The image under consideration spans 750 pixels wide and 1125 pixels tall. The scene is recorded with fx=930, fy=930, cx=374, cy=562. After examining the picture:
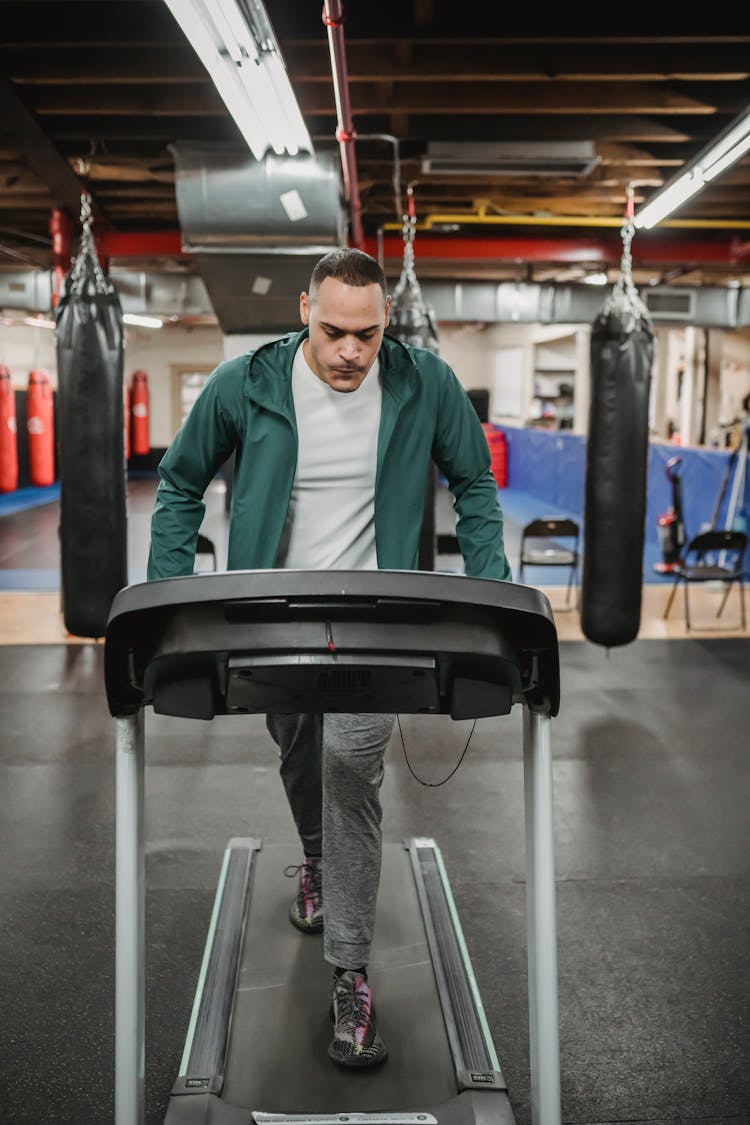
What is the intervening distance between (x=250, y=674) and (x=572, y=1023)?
4.24 feet

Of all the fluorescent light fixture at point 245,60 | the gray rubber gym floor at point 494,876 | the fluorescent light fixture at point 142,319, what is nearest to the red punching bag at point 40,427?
the fluorescent light fixture at point 142,319

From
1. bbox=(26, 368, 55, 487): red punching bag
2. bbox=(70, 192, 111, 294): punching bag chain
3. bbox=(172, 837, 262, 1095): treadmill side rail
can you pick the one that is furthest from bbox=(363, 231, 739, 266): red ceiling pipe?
bbox=(26, 368, 55, 487): red punching bag

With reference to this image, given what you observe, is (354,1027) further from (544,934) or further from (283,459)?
(283,459)

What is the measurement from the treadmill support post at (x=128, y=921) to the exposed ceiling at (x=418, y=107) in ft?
10.6

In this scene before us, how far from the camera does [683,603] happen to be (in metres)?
6.72

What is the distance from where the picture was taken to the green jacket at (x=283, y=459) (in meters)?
1.75

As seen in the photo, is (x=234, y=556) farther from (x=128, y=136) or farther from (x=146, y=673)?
(x=128, y=136)

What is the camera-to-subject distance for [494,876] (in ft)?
8.92

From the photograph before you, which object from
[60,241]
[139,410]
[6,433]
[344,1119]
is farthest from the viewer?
[139,410]

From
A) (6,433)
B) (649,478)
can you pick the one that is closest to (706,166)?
(649,478)

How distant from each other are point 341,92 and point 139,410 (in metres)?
13.1

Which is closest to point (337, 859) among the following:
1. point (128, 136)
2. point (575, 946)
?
point (575, 946)

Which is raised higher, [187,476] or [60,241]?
[60,241]

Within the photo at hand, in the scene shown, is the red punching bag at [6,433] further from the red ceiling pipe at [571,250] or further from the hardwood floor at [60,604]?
the red ceiling pipe at [571,250]
